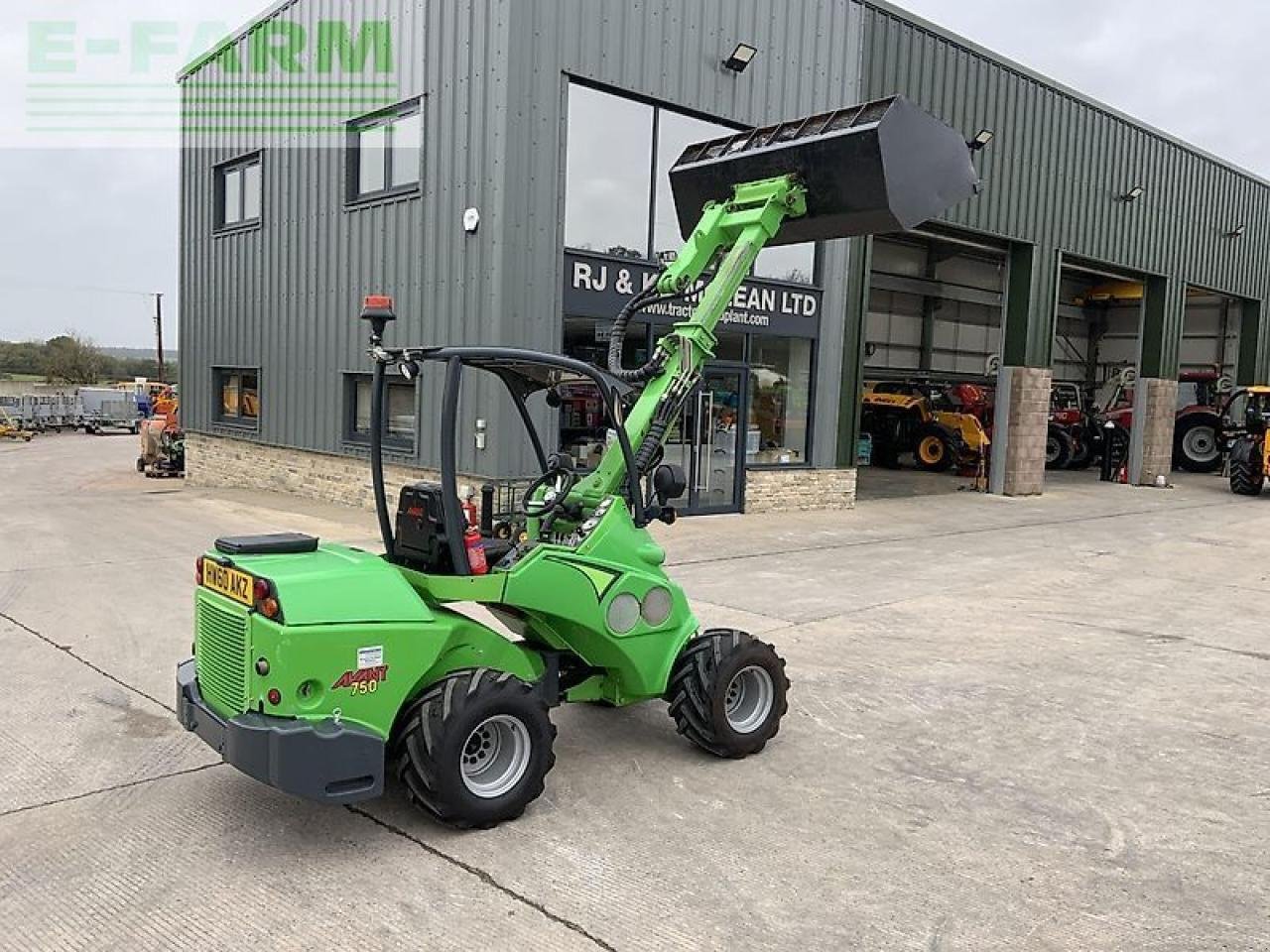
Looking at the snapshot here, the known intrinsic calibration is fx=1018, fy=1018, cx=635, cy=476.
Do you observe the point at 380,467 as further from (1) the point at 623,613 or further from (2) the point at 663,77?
(2) the point at 663,77

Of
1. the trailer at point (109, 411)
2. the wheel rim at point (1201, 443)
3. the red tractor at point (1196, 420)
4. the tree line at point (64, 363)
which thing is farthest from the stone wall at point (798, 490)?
the tree line at point (64, 363)

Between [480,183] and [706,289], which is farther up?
[480,183]

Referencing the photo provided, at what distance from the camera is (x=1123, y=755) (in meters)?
5.26

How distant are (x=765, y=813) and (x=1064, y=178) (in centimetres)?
1810

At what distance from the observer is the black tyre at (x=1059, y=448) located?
2614cm

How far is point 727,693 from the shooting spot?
4.97m

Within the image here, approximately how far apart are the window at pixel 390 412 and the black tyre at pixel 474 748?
844cm

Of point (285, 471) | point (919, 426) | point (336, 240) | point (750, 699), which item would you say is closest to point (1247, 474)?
point (919, 426)

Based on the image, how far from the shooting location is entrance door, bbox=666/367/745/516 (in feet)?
46.0

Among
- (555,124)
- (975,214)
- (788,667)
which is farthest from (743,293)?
(788,667)

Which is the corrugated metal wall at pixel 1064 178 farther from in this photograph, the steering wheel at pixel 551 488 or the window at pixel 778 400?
the steering wheel at pixel 551 488

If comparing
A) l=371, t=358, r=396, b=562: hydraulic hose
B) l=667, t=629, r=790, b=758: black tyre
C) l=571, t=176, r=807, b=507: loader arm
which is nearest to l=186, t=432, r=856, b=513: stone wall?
l=571, t=176, r=807, b=507: loader arm

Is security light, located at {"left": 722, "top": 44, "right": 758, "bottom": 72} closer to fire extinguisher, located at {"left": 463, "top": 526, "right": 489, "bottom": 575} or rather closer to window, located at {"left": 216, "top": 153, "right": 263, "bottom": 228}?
window, located at {"left": 216, "top": 153, "right": 263, "bottom": 228}

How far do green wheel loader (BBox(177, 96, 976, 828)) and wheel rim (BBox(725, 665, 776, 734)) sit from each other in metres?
0.01
